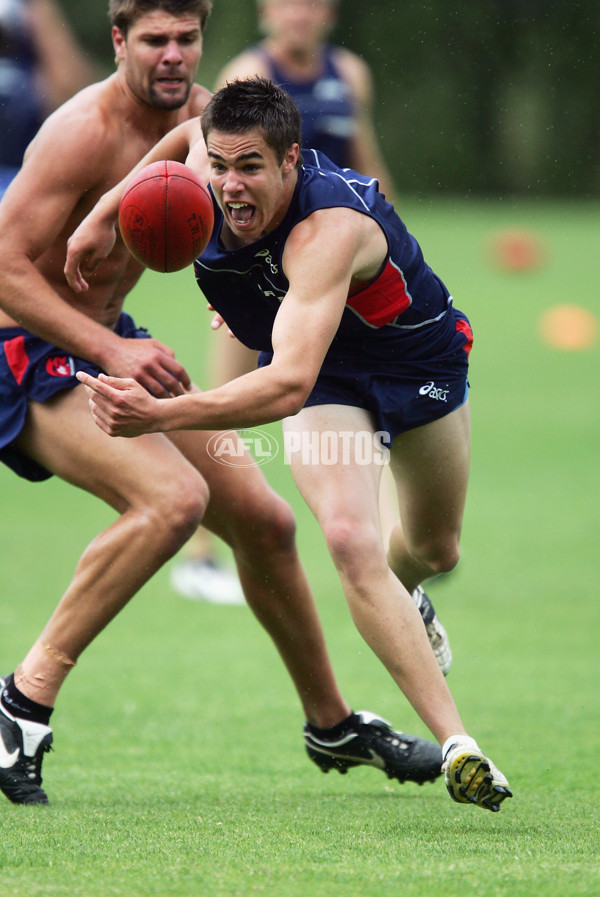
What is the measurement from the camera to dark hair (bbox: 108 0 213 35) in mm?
4559

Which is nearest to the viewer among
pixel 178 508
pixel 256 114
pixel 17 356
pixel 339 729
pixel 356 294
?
pixel 256 114

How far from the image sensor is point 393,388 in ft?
14.4

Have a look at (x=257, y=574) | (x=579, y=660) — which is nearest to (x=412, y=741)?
(x=257, y=574)

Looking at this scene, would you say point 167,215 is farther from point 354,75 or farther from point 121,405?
point 354,75

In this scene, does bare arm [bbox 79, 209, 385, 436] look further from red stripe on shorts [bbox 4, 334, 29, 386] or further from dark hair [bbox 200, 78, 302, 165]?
red stripe on shorts [bbox 4, 334, 29, 386]

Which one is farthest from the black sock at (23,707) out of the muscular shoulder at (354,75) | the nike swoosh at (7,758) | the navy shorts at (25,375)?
the muscular shoulder at (354,75)

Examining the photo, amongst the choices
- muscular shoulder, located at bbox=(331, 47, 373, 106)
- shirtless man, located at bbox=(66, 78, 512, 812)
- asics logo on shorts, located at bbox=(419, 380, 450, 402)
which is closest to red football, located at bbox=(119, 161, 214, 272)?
shirtless man, located at bbox=(66, 78, 512, 812)

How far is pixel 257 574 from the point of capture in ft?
15.8

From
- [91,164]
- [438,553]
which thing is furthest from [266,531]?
[91,164]

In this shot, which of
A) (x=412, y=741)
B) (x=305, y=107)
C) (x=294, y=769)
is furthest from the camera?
(x=305, y=107)

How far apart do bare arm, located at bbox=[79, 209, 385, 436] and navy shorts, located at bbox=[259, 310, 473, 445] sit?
1.56ft

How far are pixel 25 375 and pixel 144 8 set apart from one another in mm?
1351

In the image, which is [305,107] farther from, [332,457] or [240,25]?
[240,25]

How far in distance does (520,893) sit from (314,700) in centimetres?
173
